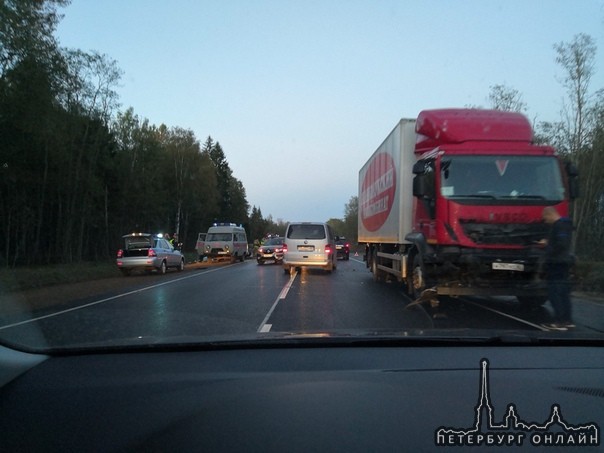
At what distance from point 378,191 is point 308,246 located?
5569mm

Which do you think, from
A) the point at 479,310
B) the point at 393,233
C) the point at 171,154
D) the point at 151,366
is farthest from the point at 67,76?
the point at 171,154

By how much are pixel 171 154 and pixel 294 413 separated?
6130 centimetres

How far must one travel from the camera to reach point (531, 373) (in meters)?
3.08

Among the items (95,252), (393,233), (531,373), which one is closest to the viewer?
(531,373)

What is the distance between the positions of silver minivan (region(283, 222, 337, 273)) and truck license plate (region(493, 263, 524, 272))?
480 inches

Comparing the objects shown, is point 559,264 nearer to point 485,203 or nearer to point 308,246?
point 485,203

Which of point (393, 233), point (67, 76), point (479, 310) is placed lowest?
point (479, 310)

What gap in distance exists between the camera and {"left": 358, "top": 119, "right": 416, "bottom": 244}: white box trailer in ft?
42.8

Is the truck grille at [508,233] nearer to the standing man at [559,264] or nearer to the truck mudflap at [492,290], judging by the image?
the standing man at [559,264]

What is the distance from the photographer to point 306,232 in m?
21.8

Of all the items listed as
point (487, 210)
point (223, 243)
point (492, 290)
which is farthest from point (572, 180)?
point (223, 243)

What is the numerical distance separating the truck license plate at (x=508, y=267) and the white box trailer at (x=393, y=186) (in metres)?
3.18

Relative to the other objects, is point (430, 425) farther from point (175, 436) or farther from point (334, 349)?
point (175, 436)

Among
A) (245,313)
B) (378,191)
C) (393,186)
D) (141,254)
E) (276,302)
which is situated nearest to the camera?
(245,313)
